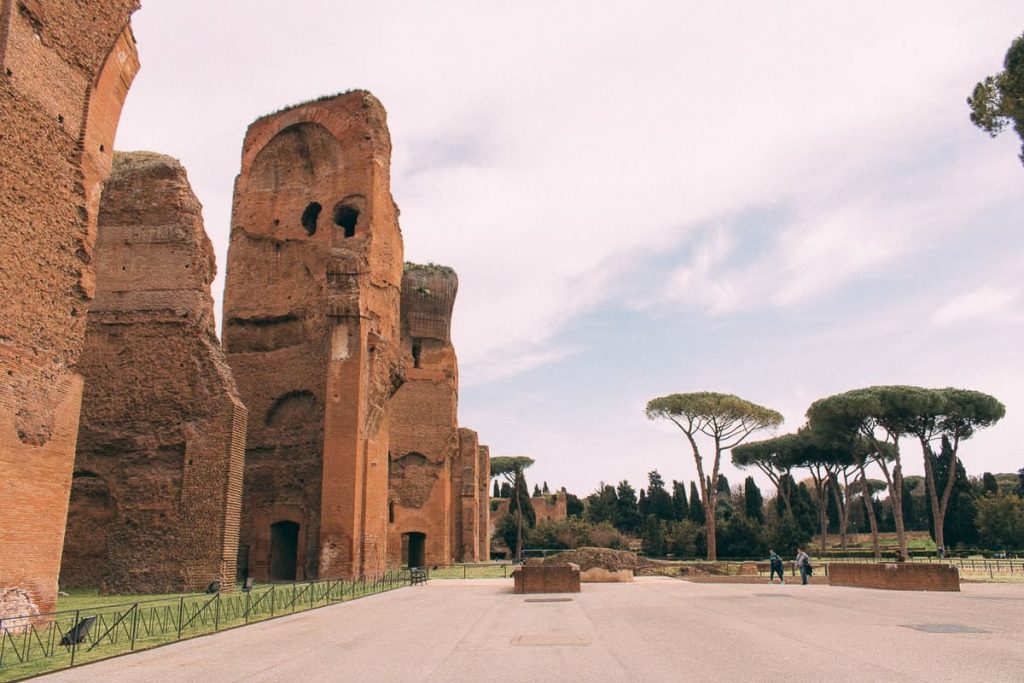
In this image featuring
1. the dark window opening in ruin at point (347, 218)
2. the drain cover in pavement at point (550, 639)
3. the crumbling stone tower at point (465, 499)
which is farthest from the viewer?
the crumbling stone tower at point (465, 499)

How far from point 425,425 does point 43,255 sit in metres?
22.4

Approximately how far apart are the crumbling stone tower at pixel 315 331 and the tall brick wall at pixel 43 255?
984 centimetres

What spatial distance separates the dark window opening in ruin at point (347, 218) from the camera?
2255 centimetres

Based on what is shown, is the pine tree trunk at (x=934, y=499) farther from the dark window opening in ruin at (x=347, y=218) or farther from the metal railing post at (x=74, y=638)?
the metal railing post at (x=74, y=638)

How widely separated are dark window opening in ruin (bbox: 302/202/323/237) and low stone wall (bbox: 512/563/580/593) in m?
12.9

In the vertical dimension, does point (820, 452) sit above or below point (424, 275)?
below

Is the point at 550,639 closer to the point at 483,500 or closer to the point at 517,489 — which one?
the point at 483,500

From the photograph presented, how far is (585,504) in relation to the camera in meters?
66.2

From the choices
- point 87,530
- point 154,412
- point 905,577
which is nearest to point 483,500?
point 154,412

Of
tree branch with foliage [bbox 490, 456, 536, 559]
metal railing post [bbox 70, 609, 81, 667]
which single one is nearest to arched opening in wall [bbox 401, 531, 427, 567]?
tree branch with foliage [bbox 490, 456, 536, 559]

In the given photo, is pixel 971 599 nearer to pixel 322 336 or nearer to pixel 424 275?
pixel 322 336

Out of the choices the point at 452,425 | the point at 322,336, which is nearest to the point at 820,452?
the point at 452,425

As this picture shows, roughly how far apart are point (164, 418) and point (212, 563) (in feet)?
10.2

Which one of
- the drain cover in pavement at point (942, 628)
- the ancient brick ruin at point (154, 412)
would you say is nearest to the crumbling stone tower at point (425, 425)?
the ancient brick ruin at point (154, 412)
